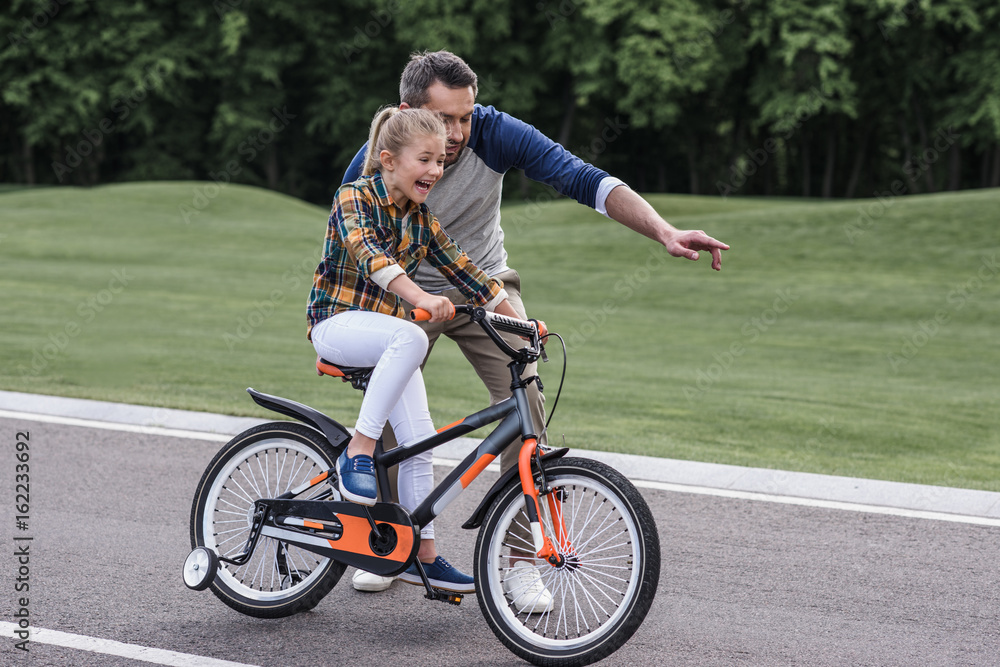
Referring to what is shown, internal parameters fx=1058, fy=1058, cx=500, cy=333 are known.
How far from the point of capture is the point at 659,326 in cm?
1539

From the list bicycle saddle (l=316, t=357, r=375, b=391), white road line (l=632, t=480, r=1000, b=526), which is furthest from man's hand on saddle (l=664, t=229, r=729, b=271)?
white road line (l=632, t=480, r=1000, b=526)

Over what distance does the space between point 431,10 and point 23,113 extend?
→ 1914 centimetres

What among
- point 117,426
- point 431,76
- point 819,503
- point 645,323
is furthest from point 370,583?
point 645,323

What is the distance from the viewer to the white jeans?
12.3ft

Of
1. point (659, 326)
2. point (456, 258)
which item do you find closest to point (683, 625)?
point (456, 258)

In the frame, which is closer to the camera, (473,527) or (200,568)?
(473,527)

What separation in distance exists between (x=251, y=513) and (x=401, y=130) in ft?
5.34

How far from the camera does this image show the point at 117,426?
7.05 m

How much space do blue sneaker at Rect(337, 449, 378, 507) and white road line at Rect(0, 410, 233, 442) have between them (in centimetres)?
302

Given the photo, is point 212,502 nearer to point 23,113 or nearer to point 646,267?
point 646,267

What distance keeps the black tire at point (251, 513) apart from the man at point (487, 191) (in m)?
0.32

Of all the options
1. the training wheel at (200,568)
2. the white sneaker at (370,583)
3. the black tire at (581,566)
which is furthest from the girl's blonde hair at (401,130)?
the white sneaker at (370,583)

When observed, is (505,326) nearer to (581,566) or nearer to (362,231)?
(362,231)

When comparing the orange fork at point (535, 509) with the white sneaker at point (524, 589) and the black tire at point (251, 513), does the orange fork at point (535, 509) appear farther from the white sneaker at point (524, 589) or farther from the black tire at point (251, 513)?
the black tire at point (251, 513)
